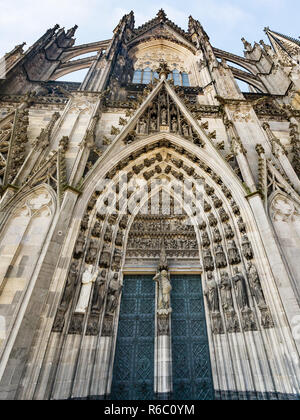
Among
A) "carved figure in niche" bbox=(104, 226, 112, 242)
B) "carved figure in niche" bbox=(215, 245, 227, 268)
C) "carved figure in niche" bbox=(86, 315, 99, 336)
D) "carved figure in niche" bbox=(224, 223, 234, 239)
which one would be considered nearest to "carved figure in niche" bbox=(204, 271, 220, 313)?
"carved figure in niche" bbox=(215, 245, 227, 268)

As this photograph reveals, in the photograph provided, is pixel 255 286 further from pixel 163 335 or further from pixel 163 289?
pixel 163 335

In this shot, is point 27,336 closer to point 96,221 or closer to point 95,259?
point 95,259

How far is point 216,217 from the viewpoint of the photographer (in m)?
5.83

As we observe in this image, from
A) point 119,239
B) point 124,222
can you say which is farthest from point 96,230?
point 124,222

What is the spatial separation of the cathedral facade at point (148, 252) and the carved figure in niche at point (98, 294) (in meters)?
0.02

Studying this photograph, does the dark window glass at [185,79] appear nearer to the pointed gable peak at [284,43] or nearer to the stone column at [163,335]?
the pointed gable peak at [284,43]

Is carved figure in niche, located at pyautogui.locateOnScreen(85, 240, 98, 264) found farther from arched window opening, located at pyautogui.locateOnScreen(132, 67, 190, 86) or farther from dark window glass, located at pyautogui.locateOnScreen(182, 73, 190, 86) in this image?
dark window glass, located at pyautogui.locateOnScreen(182, 73, 190, 86)

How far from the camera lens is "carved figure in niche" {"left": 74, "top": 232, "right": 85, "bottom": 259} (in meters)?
4.57

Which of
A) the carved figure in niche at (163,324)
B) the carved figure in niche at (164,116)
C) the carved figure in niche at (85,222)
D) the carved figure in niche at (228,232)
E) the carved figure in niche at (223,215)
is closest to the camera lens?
the carved figure in niche at (163,324)

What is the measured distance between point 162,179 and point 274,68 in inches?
474

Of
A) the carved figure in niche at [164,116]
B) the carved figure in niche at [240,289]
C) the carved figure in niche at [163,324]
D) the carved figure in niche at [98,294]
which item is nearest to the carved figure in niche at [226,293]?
the carved figure in niche at [240,289]

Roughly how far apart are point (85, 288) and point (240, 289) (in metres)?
3.26

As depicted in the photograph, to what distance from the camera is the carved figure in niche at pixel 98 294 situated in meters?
4.36

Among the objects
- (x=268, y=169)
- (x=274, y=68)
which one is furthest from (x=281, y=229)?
(x=274, y=68)
